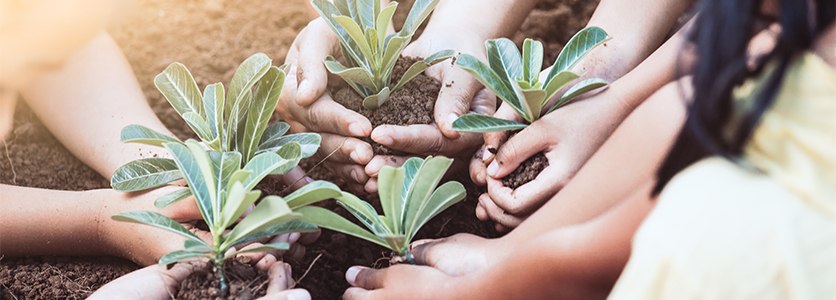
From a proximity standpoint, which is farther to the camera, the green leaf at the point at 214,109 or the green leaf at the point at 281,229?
the green leaf at the point at 214,109

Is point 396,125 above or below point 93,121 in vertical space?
above

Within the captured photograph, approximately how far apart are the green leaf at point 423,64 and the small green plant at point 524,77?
4.7 inches

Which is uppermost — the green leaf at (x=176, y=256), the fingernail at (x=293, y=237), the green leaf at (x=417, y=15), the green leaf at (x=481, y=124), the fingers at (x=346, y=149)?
the green leaf at (x=417, y=15)

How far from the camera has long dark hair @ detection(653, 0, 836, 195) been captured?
0.51 m

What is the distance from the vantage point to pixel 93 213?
44.7 inches

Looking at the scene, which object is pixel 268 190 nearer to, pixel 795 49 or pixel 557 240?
pixel 557 240

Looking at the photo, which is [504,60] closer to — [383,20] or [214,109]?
[383,20]

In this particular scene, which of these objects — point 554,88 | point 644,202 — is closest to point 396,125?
point 554,88

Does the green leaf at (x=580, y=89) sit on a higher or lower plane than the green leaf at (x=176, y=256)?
higher

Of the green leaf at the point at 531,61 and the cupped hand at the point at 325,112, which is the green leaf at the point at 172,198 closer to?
the cupped hand at the point at 325,112

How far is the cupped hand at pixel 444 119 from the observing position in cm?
108

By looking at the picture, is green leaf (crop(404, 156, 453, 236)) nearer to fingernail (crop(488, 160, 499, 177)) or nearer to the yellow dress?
fingernail (crop(488, 160, 499, 177))

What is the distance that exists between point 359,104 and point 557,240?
2.01ft

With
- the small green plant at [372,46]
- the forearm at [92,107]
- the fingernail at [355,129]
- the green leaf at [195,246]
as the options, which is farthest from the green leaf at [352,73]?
the forearm at [92,107]
